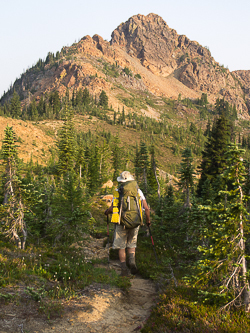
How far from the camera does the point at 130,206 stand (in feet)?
20.0

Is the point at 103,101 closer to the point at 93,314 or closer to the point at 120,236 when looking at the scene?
the point at 120,236

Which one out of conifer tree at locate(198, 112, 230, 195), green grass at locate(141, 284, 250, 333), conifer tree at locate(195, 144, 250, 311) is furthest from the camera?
conifer tree at locate(198, 112, 230, 195)

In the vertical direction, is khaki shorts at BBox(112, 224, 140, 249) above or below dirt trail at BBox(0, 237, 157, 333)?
above

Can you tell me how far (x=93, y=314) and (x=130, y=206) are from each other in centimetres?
267

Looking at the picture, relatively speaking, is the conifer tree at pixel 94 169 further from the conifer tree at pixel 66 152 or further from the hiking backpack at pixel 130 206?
the hiking backpack at pixel 130 206

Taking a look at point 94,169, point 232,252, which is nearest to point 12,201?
point 232,252

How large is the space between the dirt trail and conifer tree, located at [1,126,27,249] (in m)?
6.65

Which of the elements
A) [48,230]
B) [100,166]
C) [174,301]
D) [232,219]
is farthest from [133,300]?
[100,166]

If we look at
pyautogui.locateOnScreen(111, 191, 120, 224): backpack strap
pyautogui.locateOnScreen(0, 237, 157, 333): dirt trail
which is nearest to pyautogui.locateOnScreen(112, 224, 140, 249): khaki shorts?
pyautogui.locateOnScreen(111, 191, 120, 224): backpack strap

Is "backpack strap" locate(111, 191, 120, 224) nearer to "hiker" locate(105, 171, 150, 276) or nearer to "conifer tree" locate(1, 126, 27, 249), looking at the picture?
"hiker" locate(105, 171, 150, 276)

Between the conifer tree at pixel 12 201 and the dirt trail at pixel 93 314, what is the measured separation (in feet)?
21.8

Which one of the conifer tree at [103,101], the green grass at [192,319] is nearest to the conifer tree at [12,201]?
the green grass at [192,319]

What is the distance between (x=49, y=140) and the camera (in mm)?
64688

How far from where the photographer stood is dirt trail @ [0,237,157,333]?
11.9 ft
